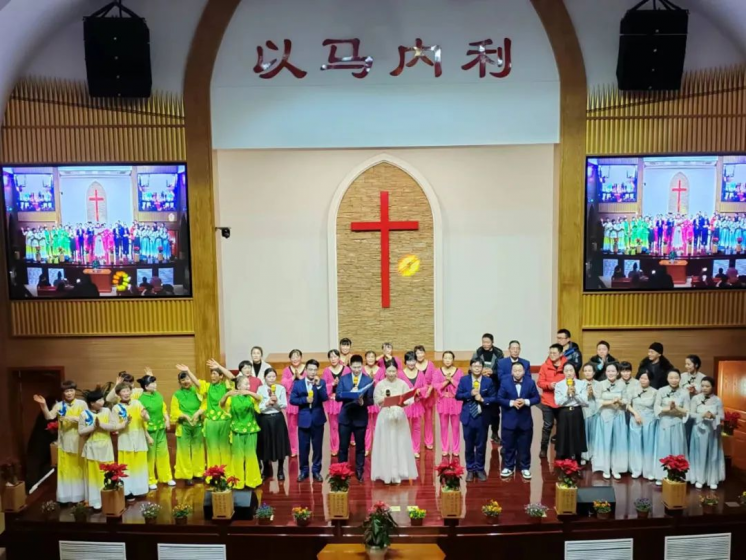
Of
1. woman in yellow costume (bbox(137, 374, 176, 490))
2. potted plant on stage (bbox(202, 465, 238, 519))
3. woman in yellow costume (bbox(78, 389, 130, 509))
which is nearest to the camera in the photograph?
potted plant on stage (bbox(202, 465, 238, 519))

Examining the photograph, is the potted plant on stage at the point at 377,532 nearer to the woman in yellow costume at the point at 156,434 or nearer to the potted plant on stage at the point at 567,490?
the potted plant on stage at the point at 567,490

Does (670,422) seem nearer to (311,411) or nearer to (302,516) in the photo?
(311,411)

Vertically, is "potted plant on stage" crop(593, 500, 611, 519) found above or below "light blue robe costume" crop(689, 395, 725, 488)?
below

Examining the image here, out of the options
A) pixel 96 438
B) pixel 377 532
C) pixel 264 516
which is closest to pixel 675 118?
pixel 377 532

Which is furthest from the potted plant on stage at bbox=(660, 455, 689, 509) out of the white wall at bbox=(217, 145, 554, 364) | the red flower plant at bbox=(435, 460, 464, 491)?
the white wall at bbox=(217, 145, 554, 364)

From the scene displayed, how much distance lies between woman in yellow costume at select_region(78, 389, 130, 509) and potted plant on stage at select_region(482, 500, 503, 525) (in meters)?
3.89

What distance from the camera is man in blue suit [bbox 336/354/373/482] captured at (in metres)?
7.95

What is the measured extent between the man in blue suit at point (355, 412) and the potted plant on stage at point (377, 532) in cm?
139

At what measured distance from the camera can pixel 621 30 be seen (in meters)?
9.60

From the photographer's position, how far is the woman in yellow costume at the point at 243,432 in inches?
302

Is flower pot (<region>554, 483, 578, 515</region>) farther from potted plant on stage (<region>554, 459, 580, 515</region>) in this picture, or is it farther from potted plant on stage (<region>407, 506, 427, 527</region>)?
potted plant on stage (<region>407, 506, 427, 527</region>)

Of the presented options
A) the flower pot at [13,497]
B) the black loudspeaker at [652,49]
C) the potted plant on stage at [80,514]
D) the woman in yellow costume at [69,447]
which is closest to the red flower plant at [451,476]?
the potted plant on stage at [80,514]

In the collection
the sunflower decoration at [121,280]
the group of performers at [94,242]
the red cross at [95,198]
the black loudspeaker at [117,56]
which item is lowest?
the sunflower decoration at [121,280]

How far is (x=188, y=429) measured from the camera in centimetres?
796
